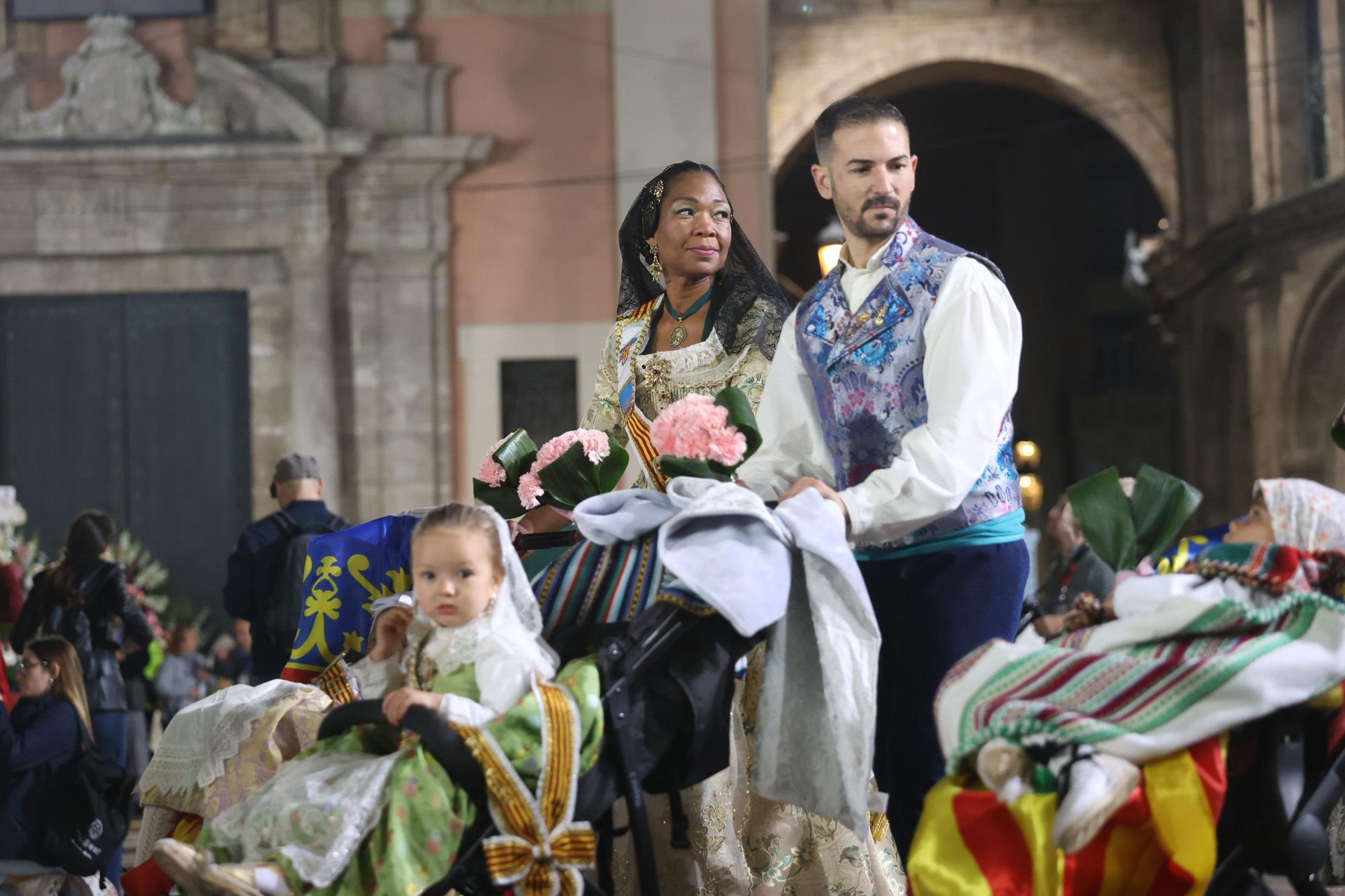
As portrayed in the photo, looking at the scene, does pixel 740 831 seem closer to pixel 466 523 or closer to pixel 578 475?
pixel 578 475

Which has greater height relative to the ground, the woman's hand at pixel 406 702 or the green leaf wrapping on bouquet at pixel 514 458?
the green leaf wrapping on bouquet at pixel 514 458

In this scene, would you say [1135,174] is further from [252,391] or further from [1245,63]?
[252,391]

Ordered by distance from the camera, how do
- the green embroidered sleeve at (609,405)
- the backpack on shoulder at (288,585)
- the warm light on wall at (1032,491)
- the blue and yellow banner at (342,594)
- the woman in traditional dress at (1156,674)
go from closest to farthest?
1. the woman in traditional dress at (1156,674)
2. the blue and yellow banner at (342,594)
3. the green embroidered sleeve at (609,405)
4. the backpack on shoulder at (288,585)
5. the warm light on wall at (1032,491)

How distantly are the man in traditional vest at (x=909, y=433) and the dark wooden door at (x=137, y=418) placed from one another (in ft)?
34.9

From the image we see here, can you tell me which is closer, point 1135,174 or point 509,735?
point 509,735

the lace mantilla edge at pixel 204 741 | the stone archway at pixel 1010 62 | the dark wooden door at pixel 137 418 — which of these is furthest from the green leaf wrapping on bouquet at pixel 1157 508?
the stone archway at pixel 1010 62

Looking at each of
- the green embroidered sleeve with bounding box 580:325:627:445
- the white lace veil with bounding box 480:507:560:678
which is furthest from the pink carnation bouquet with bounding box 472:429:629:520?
the green embroidered sleeve with bounding box 580:325:627:445

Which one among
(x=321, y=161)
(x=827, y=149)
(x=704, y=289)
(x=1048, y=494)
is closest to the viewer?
(x=827, y=149)

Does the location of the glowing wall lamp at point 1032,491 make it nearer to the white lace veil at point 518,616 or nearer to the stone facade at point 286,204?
the stone facade at point 286,204

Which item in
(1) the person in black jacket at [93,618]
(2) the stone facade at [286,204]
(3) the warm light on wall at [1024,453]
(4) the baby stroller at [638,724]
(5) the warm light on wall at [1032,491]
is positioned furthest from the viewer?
(5) the warm light on wall at [1032,491]

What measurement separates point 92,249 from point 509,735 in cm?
1163

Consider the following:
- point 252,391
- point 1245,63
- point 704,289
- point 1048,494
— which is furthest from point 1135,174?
point 704,289

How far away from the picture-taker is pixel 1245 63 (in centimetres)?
1752

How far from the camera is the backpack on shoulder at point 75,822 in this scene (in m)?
5.73
